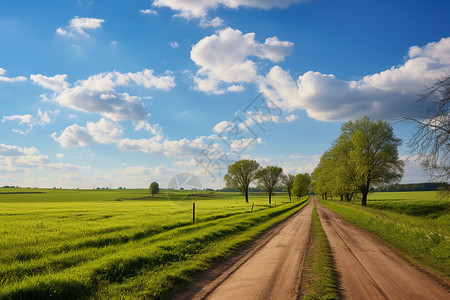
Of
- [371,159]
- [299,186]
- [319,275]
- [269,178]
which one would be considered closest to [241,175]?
[269,178]

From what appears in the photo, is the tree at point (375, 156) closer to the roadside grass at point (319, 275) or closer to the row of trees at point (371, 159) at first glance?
the row of trees at point (371, 159)

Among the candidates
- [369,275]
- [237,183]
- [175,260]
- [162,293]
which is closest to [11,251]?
[175,260]

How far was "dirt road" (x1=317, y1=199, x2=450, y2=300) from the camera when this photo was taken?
23.2 feet

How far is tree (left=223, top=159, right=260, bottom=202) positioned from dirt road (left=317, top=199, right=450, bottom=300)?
5933 centimetres

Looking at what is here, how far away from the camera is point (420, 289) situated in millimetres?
7520

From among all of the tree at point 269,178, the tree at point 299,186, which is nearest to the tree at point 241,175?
the tree at point 269,178

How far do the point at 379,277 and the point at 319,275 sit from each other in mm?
2104

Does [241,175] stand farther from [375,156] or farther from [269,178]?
[375,156]

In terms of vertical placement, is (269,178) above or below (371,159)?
below

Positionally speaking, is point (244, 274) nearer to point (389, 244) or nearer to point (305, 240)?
point (305, 240)

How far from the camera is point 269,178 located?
81500 millimetres

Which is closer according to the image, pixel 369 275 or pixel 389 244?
pixel 369 275

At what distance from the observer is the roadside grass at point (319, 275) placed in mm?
6906

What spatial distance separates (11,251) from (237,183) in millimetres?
63870
